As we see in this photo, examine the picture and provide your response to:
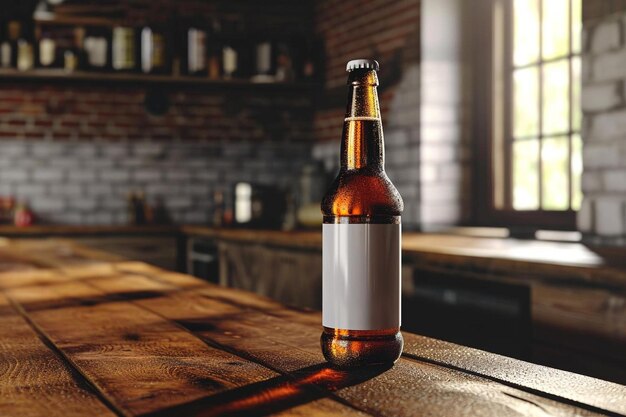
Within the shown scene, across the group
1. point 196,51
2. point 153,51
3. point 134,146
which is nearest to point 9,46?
point 153,51

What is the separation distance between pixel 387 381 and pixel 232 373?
0.16m

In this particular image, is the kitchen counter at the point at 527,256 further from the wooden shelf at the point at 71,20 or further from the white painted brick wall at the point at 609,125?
the wooden shelf at the point at 71,20

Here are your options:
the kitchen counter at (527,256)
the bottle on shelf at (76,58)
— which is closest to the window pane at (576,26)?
the kitchen counter at (527,256)

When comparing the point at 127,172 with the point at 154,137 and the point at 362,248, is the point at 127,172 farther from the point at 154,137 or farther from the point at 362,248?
the point at 362,248

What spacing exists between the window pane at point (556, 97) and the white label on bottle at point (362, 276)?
8.46 feet

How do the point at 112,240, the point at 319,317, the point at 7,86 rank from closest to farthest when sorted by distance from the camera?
the point at 319,317
the point at 112,240
the point at 7,86

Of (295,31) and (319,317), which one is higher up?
(295,31)

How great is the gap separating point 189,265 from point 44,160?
1.15 m

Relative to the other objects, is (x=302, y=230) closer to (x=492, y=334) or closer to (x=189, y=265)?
(x=189, y=265)

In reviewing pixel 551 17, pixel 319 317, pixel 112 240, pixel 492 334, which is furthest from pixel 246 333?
pixel 112 240

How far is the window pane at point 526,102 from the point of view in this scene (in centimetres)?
335

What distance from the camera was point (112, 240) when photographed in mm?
4398

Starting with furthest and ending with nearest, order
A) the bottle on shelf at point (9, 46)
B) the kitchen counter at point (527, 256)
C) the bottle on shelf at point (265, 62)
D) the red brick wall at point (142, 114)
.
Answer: the bottle on shelf at point (265, 62) → the red brick wall at point (142, 114) → the bottle on shelf at point (9, 46) → the kitchen counter at point (527, 256)

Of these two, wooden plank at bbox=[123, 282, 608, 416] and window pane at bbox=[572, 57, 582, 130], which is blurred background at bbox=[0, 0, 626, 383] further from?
wooden plank at bbox=[123, 282, 608, 416]
